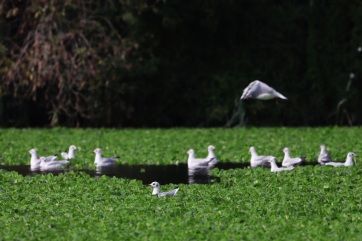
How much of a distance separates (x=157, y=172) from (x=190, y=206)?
583cm

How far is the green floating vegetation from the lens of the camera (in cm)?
1205

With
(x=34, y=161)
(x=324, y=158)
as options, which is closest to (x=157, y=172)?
(x=34, y=161)

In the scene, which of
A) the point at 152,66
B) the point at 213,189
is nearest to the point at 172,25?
the point at 152,66

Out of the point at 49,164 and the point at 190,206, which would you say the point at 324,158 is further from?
the point at 190,206

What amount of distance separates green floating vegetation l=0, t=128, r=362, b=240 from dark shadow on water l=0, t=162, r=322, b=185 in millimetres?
488

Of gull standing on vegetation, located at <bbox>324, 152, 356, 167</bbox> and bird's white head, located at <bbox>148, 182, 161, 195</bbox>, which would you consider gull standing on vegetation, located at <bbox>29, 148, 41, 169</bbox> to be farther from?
bird's white head, located at <bbox>148, 182, 161, 195</bbox>

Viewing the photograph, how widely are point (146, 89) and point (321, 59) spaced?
222 inches

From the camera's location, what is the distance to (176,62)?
34.5 m

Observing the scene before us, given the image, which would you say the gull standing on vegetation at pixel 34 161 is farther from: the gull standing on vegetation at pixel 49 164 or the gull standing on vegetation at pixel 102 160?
the gull standing on vegetation at pixel 102 160

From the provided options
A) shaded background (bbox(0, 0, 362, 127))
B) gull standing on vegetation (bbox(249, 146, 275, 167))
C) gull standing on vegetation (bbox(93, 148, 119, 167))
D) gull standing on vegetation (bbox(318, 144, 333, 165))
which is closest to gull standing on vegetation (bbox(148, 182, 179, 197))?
gull standing on vegetation (bbox(249, 146, 275, 167))

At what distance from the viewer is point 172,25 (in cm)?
3247

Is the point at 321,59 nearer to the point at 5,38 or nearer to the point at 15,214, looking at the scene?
the point at 5,38

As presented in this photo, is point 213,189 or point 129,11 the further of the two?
point 129,11

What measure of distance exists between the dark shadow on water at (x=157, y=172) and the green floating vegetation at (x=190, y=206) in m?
0.49
